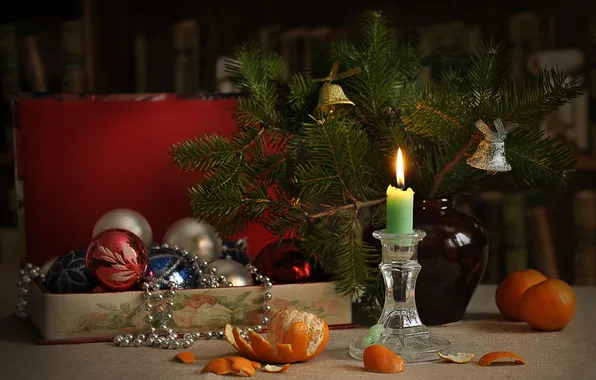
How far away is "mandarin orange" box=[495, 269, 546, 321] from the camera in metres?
0.96

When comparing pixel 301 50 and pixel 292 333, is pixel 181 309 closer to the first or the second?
pixel 292 333

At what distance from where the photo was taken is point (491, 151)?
2.79 feet

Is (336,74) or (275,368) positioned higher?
(336,74)

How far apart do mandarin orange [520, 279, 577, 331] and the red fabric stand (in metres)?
0.42

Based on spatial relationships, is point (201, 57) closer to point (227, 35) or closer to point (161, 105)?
point (227, 35)

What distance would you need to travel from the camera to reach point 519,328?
932 millimetres

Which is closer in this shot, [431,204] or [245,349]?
[245,349]

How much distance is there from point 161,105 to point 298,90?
30 cm

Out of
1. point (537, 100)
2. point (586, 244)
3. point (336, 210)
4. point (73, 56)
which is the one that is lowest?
point (586, 244)

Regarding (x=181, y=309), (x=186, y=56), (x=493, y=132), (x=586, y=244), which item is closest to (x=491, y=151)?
(x=493, y=132)

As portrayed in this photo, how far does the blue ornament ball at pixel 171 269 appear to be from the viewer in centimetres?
91

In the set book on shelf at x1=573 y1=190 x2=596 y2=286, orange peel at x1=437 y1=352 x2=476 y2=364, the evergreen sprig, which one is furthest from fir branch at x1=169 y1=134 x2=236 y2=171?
book on shelf at x1=573 y1=190 x2=596 y2=286

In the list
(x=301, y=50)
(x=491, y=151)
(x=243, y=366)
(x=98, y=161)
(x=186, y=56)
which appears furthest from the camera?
(x=186, y=56)

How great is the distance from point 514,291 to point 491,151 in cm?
20
